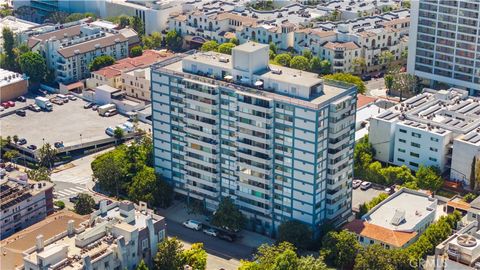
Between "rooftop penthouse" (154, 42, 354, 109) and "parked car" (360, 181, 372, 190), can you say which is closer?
"rooftop penthouse" (154, 42, 354, 109)

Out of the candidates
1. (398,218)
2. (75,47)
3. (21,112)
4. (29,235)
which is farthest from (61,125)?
(398,218)

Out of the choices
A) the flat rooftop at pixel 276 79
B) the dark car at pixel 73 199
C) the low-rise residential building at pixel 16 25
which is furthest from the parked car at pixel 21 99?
the flat rooftop at pixel 276 79

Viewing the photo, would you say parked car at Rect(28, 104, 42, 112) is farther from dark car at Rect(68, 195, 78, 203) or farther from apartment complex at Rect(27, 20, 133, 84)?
dark car at Rect(68, 195, 78, 203)

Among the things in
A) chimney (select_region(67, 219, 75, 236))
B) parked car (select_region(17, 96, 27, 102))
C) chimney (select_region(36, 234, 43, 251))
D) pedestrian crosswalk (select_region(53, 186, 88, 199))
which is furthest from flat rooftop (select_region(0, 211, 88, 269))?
parked car (select_region(17, 96, 27, 102))

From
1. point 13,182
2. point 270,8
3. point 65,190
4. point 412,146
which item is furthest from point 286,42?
point 13,182

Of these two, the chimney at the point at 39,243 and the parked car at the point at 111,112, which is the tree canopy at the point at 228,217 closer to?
the chimney at the point at 39,243

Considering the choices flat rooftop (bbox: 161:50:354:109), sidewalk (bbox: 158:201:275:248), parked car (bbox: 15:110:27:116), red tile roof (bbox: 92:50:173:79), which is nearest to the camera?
flat rooftop (bbox: 161:50:354:109)

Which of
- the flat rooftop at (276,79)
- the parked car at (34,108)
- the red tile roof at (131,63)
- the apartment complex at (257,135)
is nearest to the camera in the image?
the apartment complex at (257,135)
